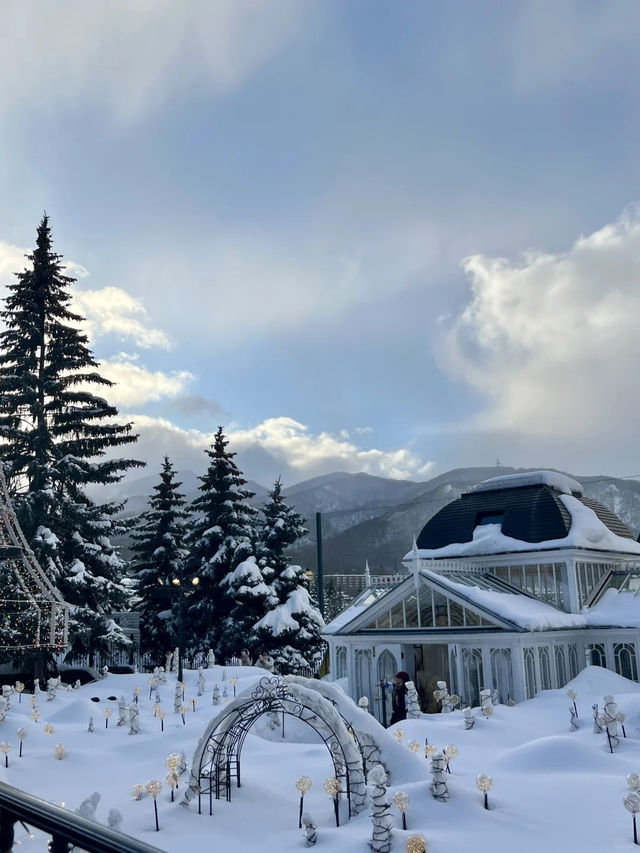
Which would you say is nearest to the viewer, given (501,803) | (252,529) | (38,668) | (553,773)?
(501,803)

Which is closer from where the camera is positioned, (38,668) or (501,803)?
(501,803)

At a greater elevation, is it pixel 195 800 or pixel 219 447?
pixel 219 447

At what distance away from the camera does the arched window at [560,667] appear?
26547 millimetres

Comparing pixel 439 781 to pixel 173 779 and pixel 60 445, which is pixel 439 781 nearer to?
pixel 173 779

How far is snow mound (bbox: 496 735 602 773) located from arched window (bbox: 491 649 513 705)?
10.9 meters

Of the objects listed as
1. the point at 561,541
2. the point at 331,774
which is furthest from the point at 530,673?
the point at 331,774

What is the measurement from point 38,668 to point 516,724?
17.6m

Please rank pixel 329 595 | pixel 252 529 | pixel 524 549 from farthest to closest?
pixel 329 595 < pixel 252 529 < pixel 524 549

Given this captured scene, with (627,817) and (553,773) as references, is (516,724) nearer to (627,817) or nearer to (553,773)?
(553,773)

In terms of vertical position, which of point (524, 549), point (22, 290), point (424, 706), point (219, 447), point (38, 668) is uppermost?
point (22, 290)

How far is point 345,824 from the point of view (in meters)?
10.8

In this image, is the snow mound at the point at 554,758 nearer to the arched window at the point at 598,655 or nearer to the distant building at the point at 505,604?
the distant building at the point at 505,604

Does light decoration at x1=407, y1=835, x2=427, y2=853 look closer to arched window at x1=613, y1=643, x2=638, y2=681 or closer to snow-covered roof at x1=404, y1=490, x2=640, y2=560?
snow-covered roof at x1=404, y1=490, x2=640, y2=560

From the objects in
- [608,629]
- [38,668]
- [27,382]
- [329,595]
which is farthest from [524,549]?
[329,595]
